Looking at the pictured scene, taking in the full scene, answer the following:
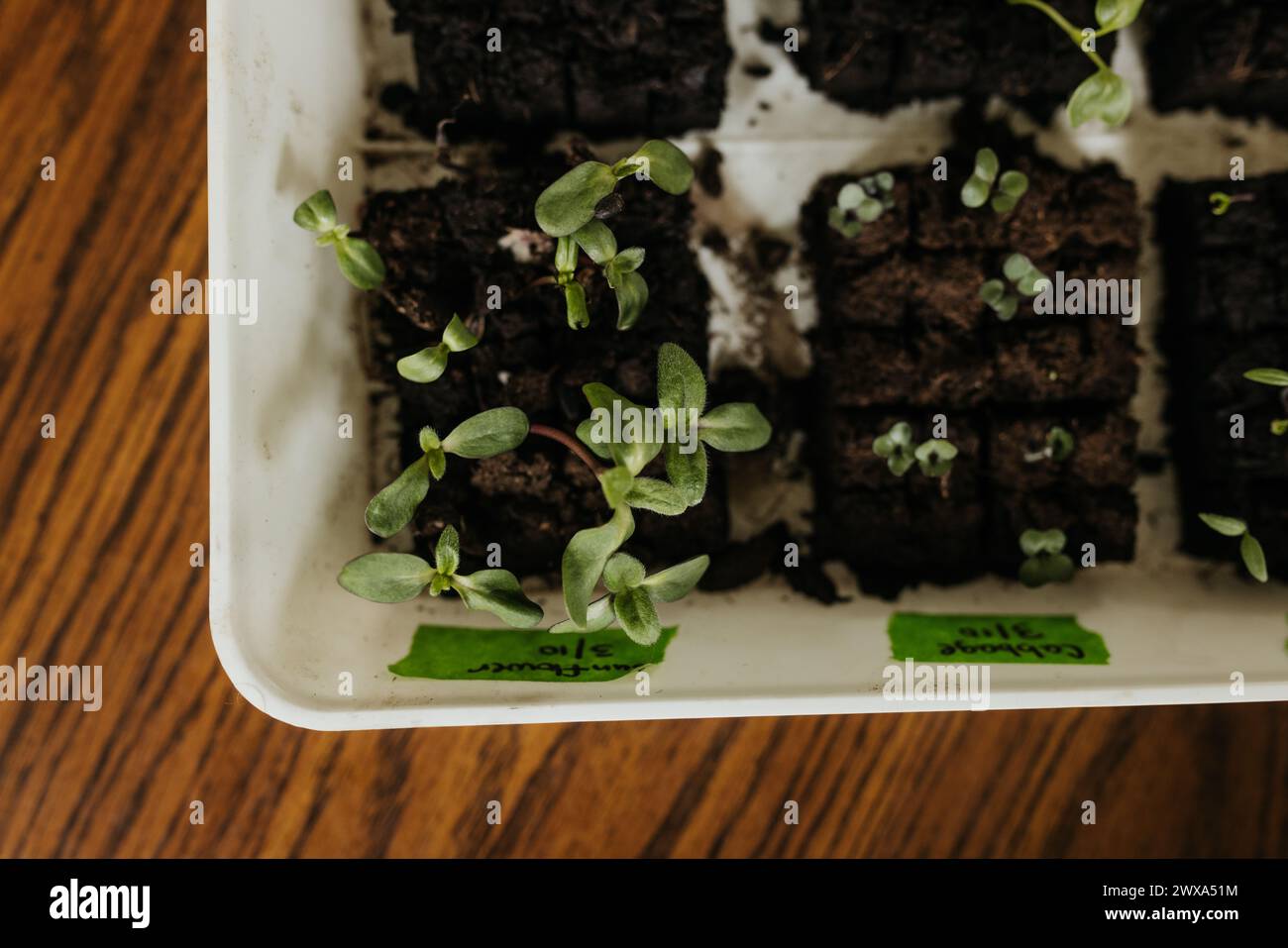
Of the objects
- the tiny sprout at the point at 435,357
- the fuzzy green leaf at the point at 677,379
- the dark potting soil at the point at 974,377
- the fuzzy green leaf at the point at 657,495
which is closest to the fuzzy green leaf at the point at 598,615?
the fuzzy green leaf at the point at 657,495

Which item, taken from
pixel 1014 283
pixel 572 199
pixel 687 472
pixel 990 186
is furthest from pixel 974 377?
pixel 572 199

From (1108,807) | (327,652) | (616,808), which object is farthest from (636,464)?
(1108,807)

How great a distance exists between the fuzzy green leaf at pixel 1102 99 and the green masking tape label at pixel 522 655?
2.85 feet

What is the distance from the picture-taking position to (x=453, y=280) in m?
1.22

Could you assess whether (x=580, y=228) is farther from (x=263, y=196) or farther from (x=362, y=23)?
(x=362, y=23)

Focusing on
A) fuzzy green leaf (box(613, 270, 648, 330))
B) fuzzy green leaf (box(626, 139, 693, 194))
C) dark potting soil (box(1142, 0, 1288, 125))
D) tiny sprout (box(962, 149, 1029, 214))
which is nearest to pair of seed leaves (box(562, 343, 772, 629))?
fuzzy green leaf (box(613, 270, 648, 330))

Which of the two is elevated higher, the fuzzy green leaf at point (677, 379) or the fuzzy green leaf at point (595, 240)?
the fuzzy green leaf at point (595, 240)

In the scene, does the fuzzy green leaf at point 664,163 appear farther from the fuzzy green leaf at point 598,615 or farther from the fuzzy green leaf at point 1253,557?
the fuzzy green leaf at point 1253,557

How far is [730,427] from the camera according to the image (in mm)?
1022

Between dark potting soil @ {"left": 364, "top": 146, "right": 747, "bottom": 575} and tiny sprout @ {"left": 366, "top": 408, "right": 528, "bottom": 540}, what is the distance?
Result: 16cm

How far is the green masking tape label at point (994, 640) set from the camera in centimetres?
107

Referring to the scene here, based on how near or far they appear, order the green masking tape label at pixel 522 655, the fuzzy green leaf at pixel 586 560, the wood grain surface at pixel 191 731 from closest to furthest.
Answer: the fuzzy green leaf at pixel 586 560 < the green masking tape label at pixel 522 655 < the wood grain surface at pixel 191 731

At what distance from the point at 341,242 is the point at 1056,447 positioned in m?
1.01

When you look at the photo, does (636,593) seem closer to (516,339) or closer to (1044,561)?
(516,339)
